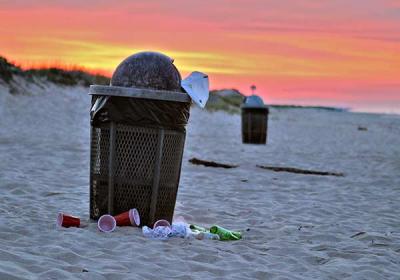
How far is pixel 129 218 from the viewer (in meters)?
5.47

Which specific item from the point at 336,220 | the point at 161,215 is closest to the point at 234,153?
the point at 336,220

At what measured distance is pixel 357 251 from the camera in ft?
17.3

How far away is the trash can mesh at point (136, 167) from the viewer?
5438 millimetres

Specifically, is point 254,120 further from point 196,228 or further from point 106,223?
point 106,223

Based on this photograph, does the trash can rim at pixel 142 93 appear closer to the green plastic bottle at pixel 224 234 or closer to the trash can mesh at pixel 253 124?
the green plastic bottle at pixel 224 234

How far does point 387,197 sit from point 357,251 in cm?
350

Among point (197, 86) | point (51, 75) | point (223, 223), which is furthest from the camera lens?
point (51, 75)

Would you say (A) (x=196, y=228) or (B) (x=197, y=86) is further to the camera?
(A) (x=196, y=228)

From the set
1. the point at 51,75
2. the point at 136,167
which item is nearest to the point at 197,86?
the point at 136,167

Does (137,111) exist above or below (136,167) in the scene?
above

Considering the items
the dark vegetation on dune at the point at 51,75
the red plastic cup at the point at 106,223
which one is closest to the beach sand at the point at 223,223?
the red plastic cup at the point at 106,223

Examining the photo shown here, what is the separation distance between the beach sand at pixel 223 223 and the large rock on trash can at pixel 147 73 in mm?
1224

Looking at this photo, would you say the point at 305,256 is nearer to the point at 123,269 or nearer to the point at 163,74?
the point at 123,269

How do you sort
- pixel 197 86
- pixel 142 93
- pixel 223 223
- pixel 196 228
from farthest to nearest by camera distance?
pixel 223 223, pixel 196 228, pixel 197 86, pixel 142 93
